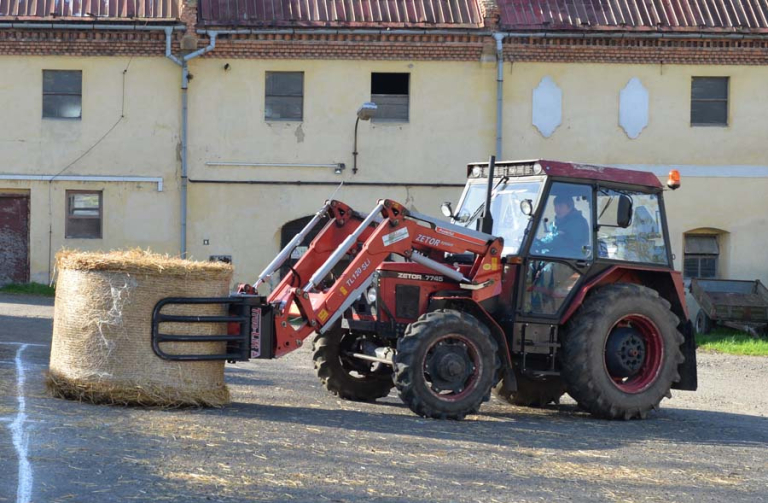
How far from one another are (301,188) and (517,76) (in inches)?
208

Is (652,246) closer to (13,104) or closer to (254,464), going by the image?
(254,464)

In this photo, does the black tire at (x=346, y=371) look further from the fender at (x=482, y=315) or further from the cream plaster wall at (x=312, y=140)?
the cream plaster wall at (x=312, y=140)

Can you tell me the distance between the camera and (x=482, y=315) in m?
11.0

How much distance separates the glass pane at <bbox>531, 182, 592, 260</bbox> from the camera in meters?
11.3

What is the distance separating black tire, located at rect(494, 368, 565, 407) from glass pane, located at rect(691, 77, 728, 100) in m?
15.1

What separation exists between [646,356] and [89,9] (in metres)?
17.0

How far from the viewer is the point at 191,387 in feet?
32.1

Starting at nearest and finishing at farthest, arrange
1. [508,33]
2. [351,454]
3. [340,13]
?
[351,454], [508,33], [340,13]

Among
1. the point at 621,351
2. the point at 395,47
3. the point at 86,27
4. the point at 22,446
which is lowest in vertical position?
the point at 22,446

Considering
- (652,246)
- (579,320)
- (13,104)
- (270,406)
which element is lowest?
(270,406)

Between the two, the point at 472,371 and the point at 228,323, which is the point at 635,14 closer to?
the point at 472,371

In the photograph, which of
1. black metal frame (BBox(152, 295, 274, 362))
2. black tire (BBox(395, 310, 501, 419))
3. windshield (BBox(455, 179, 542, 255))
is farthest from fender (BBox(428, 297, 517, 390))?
black metal frame (BBox(152, 295, 274, 362))

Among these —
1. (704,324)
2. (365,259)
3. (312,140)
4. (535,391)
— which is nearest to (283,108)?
(312,140)

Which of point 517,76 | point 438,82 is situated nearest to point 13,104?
point 438,82
